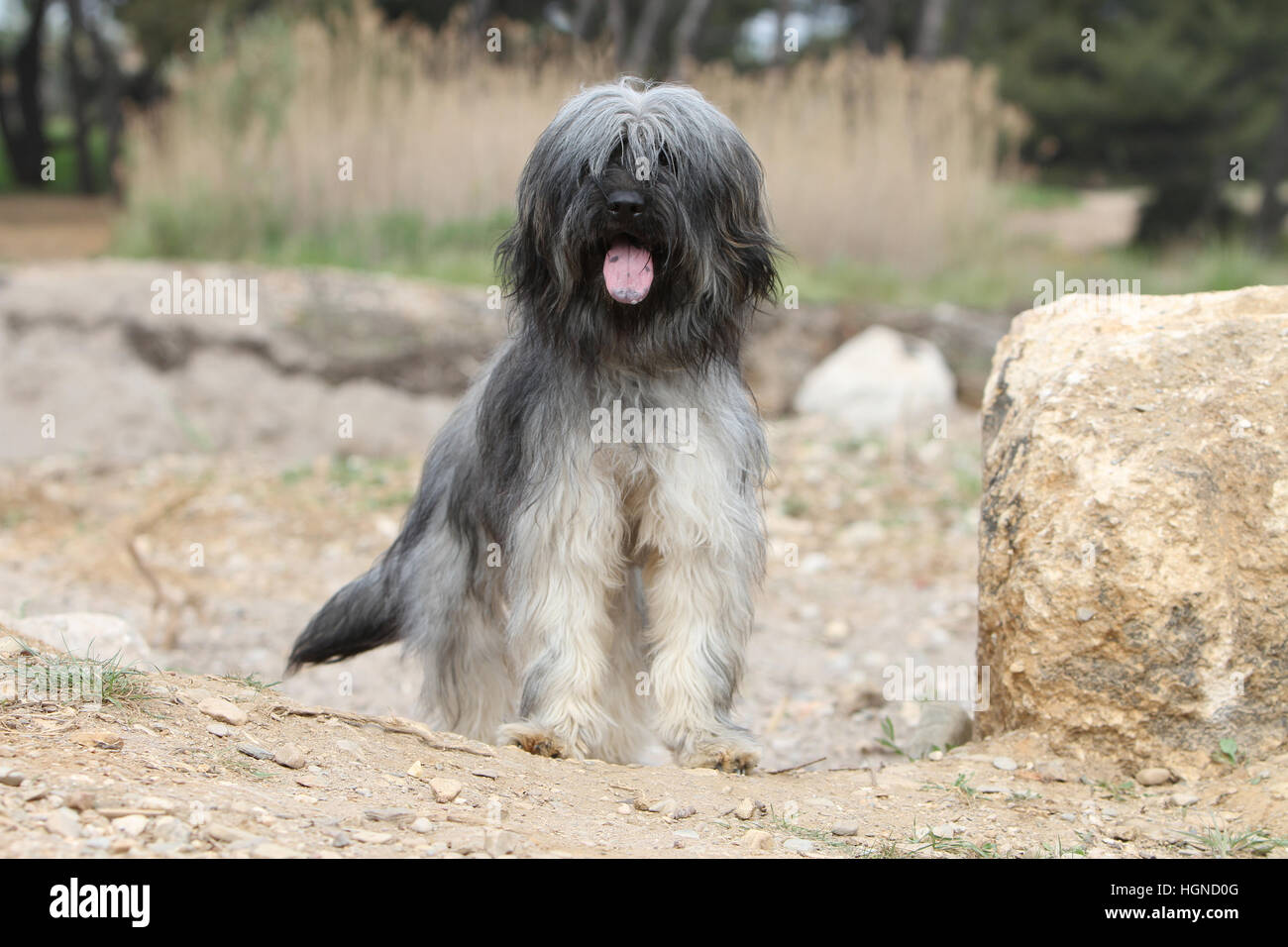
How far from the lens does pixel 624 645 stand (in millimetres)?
4855

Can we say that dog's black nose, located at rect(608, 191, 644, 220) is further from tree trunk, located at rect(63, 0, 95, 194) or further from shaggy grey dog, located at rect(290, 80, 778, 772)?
tree trunk, located at rect(63, 0, 95, 194)

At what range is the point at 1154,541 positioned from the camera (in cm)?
432

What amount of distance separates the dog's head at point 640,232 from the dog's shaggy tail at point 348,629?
4.52 ft

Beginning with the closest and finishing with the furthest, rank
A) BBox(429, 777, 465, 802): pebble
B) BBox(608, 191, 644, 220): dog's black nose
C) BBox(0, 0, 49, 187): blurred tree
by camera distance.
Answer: BBox(429, 777, 465, 802): pebble, BBox(608, 191, 644, 220): dog's black nose, BBox(0, 0, 49, 187): blurred tree

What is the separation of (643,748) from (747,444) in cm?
130

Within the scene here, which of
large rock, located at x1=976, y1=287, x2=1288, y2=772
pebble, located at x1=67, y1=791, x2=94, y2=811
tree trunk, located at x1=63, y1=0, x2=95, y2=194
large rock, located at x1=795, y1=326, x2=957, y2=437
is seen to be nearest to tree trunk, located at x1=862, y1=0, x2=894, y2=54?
tree trunk, located at x1=63, y1=0, x2=95, y2=194

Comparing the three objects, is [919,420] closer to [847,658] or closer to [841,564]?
[841,564]

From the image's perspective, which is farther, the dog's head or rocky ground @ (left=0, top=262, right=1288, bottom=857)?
the dog's head

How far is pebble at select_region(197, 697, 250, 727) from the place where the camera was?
12.7 feet

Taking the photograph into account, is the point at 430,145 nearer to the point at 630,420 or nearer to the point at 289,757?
the point at 630,420

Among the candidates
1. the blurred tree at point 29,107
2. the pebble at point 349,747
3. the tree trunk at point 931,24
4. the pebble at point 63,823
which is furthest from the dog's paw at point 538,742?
the blurred tree at point 29,107

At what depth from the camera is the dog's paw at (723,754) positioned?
438 cm

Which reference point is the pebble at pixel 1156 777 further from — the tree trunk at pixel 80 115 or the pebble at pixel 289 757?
the tree trunk at pixel 80 115
